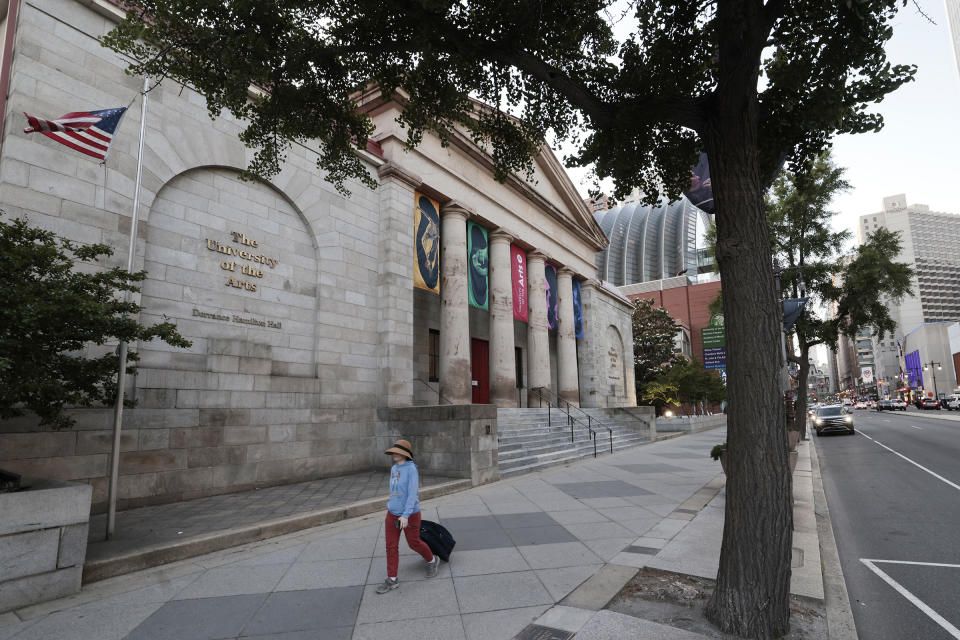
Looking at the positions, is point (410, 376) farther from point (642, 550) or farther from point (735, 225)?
point (735, 225)

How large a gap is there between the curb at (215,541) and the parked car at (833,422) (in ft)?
93.0

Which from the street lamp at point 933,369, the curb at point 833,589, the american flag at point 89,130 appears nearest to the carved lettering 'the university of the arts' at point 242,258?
the american flag at point 89,130

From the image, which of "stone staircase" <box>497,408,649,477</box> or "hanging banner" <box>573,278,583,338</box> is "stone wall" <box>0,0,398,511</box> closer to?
"stone staircase" <box>497,408,649,477</box>

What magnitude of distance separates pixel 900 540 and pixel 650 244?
112m

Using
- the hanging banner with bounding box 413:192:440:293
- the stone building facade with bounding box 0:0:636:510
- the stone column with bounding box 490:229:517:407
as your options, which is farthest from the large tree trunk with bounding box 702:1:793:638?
the stone column with bounding box 490:229:517:407

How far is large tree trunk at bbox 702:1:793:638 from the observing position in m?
3.92

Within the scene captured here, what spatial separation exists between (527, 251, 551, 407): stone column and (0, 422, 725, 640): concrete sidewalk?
1333cm

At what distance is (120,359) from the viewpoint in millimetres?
6824

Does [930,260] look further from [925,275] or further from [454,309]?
[454,309]

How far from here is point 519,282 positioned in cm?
2197

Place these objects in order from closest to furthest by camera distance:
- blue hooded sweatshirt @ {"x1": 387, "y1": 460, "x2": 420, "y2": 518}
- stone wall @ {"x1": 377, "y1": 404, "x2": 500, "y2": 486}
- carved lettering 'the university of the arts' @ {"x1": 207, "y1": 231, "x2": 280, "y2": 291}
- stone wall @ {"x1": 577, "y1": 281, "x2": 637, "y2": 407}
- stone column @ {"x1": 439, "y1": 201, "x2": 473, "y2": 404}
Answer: blue hooded sweatshirt @ {"x1": 387, "y1": 460, "x2": 420, "y2": 518}
carved lettering 'the university of the arts' @ {"x1": 207, "y1": 231, "x2": 280, "y2": 291}
stone wall @ {"x1": 377, "y1": 404, "x2": 500, "y2": 486}
stone column @ {"x1": 439, "y1": 201, "x2": 473, "y2": 404}
stone wall @ {"x1": 577, "y1": 281, "x2": 637, "y2": 407}

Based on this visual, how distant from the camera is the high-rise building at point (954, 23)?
90.5 metres

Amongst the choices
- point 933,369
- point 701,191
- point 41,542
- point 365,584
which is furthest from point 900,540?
point 933,369

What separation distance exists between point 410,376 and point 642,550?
9.17 metres
